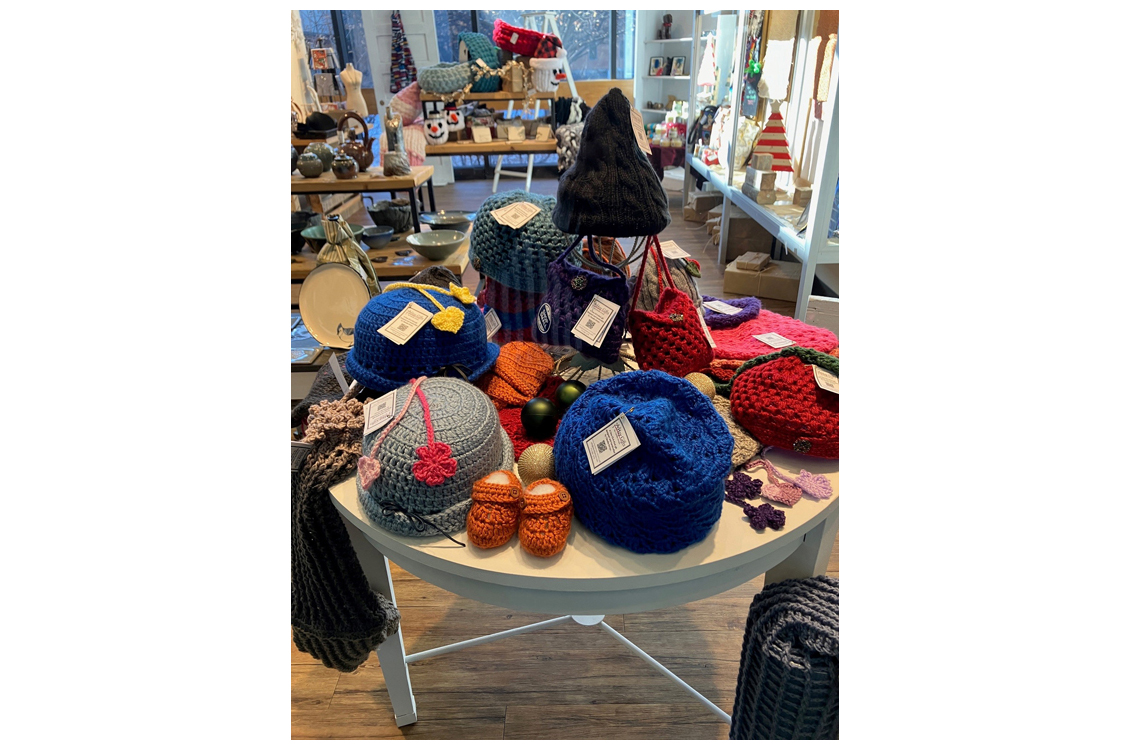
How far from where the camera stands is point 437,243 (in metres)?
2.12

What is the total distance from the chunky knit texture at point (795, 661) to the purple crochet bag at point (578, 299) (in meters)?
0.49

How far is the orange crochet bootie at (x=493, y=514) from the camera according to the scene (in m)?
0.78

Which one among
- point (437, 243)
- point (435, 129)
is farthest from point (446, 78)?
point (437, 243)

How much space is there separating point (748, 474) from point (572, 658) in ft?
2.69

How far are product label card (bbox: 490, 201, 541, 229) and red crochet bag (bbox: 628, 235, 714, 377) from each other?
0.26m

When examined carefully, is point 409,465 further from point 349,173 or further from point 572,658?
point 349,173

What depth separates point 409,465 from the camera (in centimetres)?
79

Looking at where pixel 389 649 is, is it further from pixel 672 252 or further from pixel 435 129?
pixel 435 129

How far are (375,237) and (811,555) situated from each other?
1997mm

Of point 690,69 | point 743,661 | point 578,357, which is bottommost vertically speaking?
point 743,661

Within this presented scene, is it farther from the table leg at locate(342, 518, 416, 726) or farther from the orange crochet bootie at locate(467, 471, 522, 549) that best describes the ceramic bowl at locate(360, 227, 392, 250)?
the orange crochet bootie at locate(467, 471, 522, 549)

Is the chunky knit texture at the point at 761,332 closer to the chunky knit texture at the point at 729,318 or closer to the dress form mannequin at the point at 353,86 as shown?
the chunky knit texture at the point at 729,318

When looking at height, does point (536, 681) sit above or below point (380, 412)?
below

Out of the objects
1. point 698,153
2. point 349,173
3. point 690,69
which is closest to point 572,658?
point 349,173
